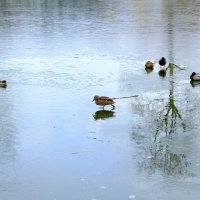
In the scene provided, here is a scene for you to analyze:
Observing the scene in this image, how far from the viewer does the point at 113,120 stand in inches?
350

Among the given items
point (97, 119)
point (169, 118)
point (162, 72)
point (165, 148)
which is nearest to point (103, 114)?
point (97, 119)

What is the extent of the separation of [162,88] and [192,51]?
423 centimetres

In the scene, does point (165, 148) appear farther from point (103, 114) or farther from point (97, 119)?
point (103, 114)

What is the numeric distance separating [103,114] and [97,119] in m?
0.30

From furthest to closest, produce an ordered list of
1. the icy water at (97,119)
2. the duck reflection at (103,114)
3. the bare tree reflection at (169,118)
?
the duck reflection at (103,114)
the bare tree reflection at (169,118)
the icy water at (97,119)

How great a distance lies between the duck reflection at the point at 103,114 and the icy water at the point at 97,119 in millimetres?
18

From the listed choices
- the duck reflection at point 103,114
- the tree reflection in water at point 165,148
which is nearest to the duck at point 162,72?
the tree reflection in water at point 165,148

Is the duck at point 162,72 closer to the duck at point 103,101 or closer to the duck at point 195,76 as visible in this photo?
the duck at point 195,76

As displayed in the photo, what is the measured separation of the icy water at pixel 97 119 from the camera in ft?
20.9

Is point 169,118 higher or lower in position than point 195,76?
lower

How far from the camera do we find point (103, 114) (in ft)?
30.3

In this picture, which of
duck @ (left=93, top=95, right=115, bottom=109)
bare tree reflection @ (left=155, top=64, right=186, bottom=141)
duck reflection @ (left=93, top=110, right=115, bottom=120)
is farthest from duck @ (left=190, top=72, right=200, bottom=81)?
duck reflection @ (left=93, top=110, right=115, bottom=120)

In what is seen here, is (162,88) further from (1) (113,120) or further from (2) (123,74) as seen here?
(1) (113,120)

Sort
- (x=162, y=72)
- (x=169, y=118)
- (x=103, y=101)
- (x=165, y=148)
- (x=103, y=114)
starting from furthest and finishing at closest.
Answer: (x=162, y=72) < (x=103, y=101) < (x=103, y=114) < (x=169, y=118) < (x=165, y=148)
